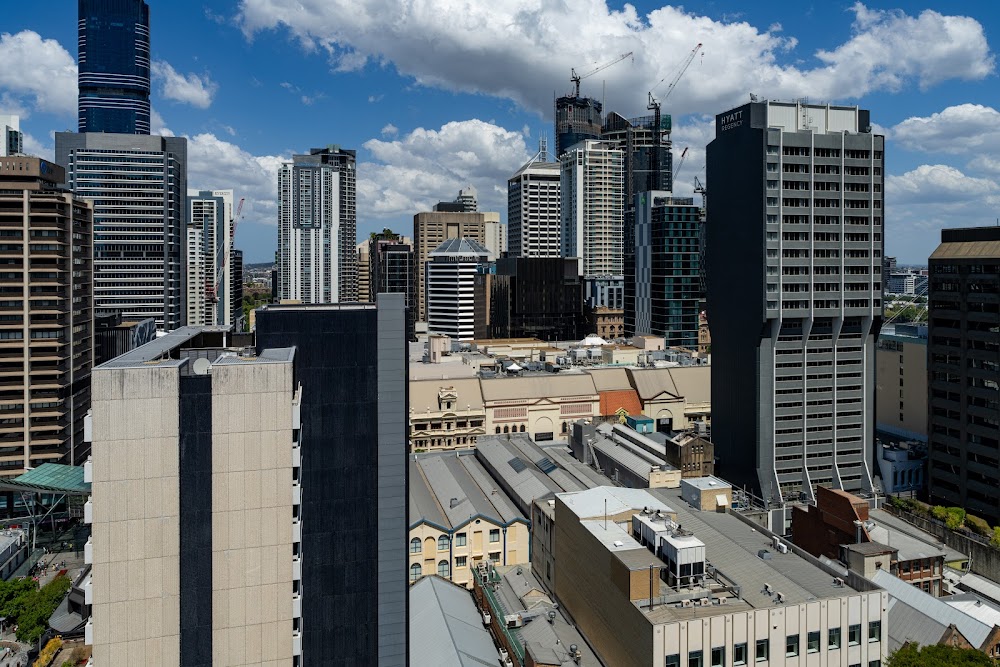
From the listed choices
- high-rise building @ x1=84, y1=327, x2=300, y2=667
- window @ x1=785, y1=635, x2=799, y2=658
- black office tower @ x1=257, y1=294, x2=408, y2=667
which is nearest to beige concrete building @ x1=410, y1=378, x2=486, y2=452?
window @ x1=785, y1=635, x2=799, y2=658

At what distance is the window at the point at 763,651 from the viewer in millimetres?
51719

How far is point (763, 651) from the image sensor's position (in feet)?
170

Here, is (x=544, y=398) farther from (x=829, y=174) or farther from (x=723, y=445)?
(x=829, y=174)

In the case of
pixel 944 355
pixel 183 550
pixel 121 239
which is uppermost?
pixel 121 239

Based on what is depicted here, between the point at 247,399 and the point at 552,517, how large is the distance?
46.0 meters

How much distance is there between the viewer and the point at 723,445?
115562 mm

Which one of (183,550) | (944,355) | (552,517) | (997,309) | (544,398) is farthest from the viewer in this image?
(544,398)

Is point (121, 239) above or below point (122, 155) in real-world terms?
below

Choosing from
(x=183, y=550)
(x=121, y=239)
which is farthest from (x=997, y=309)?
(x=121, y=239)

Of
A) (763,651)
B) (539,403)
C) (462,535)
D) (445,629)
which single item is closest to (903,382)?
(539,403)

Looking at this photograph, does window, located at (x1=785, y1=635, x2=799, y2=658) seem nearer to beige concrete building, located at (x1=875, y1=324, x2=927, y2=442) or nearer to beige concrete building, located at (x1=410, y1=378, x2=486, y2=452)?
beige concrete building, located at (x1=410, y1=378, x2=486, y2=452)

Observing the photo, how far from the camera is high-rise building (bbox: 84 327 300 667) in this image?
35.6 m

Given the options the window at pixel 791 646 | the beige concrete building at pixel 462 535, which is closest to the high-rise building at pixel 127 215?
the beige concrete building at pixel 462 535

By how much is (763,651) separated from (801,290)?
6536 cm
